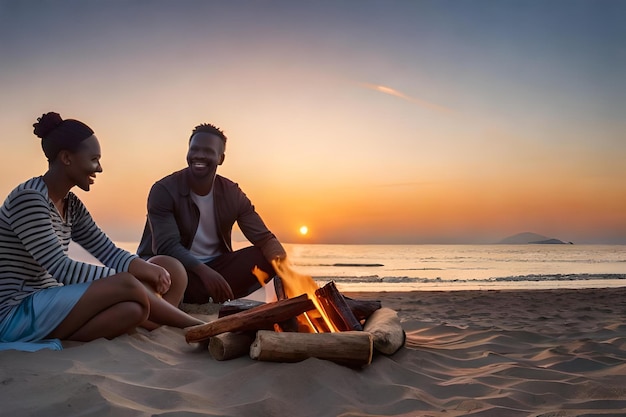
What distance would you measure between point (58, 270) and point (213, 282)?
6.31ft

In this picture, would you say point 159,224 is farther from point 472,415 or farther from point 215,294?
point 472,415

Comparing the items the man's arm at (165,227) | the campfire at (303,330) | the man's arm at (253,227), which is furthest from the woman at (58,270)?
the man's arm at (253,227)

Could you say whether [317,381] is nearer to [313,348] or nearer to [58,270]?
[313,348]

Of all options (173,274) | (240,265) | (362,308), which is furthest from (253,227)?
(362,308)

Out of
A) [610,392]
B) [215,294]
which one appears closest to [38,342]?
[215,294]

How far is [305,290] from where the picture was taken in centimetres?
421

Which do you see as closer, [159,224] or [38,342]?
[38,342]

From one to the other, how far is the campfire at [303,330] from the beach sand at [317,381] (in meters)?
0.09

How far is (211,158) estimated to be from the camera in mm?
5621

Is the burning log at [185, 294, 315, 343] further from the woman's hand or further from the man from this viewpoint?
the man

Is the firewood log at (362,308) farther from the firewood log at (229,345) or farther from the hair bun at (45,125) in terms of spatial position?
the hair bun at (45,125)

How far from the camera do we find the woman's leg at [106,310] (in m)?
Answer: 3.40

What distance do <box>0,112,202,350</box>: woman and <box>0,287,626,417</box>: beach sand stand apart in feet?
0.62

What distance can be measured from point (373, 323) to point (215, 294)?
1861mm
